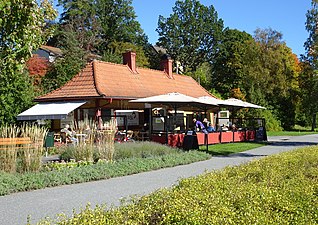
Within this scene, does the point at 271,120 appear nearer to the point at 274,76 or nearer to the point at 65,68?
the point at 274,76

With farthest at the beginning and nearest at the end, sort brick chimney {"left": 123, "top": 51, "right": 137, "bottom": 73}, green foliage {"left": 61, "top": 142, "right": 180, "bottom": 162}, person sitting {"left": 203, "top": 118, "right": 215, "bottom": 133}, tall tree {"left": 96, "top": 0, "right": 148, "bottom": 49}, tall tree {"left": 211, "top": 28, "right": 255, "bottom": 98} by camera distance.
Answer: tall tree {"left": 96, "top": 0, "right": 148, "bottom": 49}
tall tree {"left": 211, "top": 28, "right": 255, "bottom": 98}
brick chimney {"left": 123, "top": 51, "right": 137, "bottom": 73}
person sitting {"left": 203, "top": 118, "right": 215, "bottom": 133}
green foliage {"left": 61, "top": 142, "right": 180, "bottom": 162}

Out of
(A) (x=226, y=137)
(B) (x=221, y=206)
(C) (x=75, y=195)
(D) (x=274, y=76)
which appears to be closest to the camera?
(B) (x=221, y=206)

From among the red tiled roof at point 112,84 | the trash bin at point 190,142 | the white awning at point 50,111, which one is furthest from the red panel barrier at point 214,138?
the white awning at point 50,111

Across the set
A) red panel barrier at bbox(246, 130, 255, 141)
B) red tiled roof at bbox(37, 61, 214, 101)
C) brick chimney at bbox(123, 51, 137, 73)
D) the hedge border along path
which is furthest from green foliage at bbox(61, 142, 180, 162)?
brick chimney at bbox(123, 51, 137, 73)

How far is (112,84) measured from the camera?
24.7 meters

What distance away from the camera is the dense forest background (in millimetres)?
29372

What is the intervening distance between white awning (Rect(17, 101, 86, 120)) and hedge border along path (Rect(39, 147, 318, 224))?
1586cm

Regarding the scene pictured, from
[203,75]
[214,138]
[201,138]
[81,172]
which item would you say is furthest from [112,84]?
[203,75]

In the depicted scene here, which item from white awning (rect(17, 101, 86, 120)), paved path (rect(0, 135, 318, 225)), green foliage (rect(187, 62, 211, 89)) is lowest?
paved path (rect(0, 135, 318, 225))

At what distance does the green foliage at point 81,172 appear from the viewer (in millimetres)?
9180

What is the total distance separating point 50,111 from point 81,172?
1208cm

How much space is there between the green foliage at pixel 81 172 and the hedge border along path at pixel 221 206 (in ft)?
14.3

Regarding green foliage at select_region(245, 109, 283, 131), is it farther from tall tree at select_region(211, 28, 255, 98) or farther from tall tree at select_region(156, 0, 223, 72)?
tall tree at select_region(156, 0, 223, 72)

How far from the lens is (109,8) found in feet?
190
